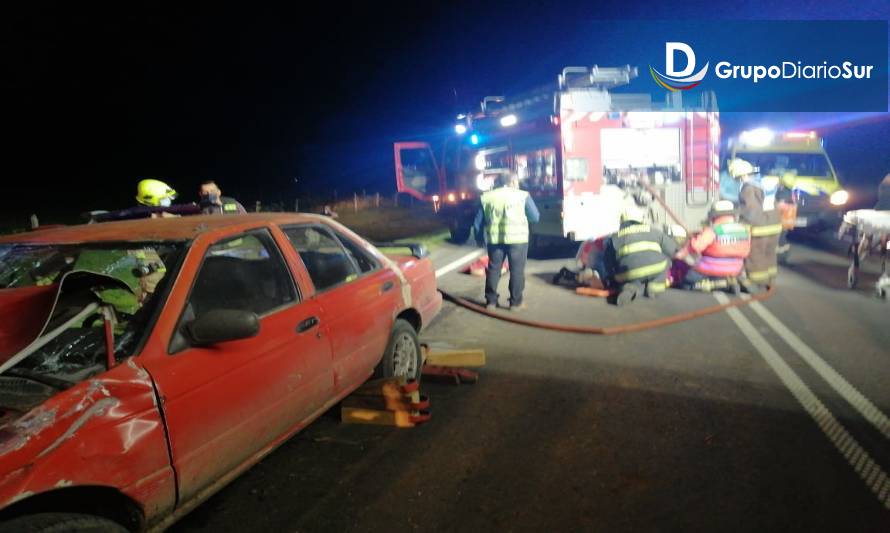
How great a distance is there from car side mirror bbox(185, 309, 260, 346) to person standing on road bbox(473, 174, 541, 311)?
15.2 ft

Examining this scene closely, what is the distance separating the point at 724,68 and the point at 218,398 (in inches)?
702

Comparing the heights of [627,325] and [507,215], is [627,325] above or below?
below

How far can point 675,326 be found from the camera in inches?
237

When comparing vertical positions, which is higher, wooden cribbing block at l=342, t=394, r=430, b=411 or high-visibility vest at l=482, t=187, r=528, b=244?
high-visibility vest at l=482, t=187, r=528, b=244

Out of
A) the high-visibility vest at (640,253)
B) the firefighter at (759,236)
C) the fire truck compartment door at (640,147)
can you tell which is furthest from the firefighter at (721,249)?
the fire truck compartment door at (640,147)

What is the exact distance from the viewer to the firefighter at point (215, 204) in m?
5.71

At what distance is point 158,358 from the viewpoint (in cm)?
231

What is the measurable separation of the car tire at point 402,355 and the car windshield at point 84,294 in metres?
1.64

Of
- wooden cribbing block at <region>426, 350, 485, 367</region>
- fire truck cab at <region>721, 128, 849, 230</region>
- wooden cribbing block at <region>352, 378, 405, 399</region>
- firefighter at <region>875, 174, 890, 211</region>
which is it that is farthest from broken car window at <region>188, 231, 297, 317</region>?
fire truck cab at <region>721, 128, 849, 230</region>

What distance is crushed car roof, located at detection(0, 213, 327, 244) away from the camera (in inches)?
116

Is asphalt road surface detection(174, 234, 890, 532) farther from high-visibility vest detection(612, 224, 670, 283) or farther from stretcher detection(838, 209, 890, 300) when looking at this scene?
stretcher detection(838, 209, 890, 300)

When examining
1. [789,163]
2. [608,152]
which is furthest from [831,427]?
[789,163]

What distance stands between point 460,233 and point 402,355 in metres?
9.76

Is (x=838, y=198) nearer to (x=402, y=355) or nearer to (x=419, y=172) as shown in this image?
(x=419, y=172)
